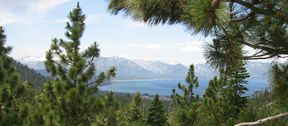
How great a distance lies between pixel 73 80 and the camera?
5.16 metres

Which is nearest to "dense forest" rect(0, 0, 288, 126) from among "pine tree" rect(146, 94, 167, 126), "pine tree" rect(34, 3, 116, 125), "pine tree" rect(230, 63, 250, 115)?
"pine tree" rect(34, 3, 116, 125)

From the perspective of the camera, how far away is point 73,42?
5.30 metres

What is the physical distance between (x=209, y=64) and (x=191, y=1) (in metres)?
1.12

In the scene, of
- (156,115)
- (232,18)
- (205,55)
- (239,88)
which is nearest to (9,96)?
(205,55)

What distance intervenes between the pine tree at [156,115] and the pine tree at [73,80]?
14509 mm

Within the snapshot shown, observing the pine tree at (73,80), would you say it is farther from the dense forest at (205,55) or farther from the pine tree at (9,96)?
the pine tree at (9,96)

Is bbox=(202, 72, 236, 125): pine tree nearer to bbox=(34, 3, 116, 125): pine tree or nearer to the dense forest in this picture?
the dense forest

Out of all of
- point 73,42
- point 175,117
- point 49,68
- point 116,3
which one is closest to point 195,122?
point 175,117

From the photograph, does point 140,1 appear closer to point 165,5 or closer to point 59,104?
point 165,5

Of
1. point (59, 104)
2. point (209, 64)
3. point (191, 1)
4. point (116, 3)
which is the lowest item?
point (59, 104)

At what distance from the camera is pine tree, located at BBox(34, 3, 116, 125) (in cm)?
480

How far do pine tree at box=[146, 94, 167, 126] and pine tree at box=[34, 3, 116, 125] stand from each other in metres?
14.5

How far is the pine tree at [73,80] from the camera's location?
15.7 feet

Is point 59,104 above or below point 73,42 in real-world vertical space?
below
